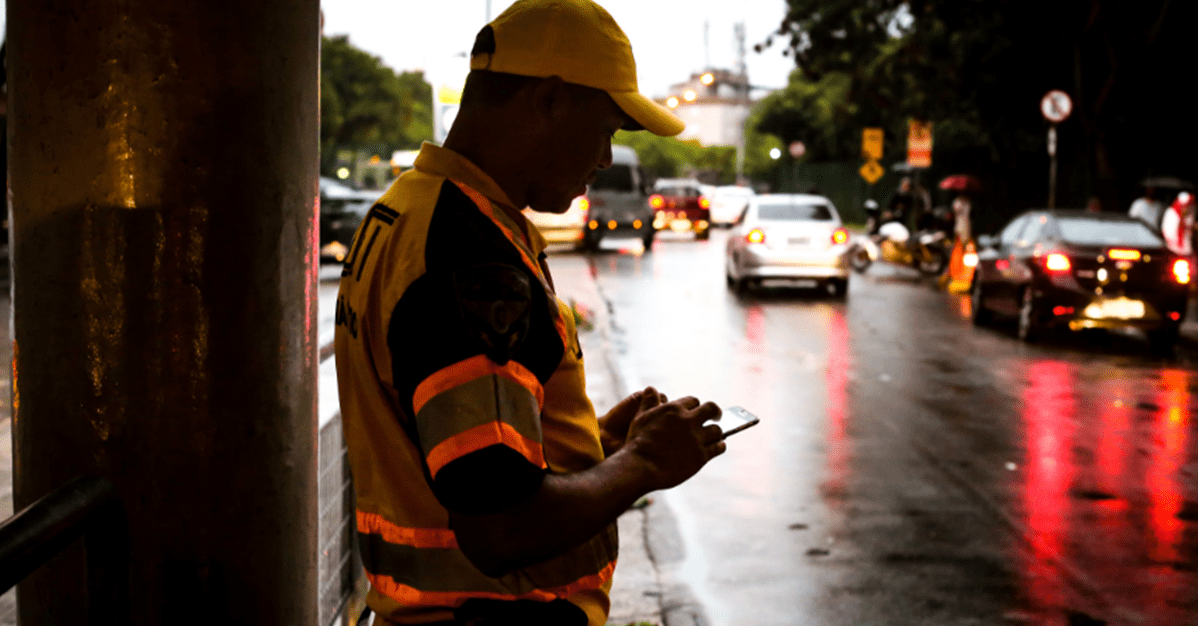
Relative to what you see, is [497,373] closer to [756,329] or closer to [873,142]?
[756,329]

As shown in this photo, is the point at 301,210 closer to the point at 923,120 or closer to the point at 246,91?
the point at 246,91

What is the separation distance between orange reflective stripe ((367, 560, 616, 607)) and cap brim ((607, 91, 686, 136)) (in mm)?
684

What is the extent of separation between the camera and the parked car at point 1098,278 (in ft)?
45.5

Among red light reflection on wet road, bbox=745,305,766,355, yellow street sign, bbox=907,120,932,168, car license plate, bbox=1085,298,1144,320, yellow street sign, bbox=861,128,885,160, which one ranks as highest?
yellow street sign, bbox=861,128,885,160

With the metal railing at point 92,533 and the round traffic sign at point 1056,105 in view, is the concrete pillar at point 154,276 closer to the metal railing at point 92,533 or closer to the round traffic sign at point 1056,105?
the metal railing at point 92,533

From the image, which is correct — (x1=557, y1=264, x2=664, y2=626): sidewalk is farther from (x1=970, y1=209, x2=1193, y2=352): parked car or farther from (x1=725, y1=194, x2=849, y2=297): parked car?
(x1=725, y1=194, x2=849, y2=297): parked car

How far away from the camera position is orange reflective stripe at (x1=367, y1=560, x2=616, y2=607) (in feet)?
6.21

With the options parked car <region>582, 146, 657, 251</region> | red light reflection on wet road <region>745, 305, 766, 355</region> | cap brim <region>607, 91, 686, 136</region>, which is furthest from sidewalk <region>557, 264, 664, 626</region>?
parked car <region>582, 146, 657, 251</region>

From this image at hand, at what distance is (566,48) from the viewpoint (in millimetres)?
1949

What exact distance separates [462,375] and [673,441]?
41 centimetres

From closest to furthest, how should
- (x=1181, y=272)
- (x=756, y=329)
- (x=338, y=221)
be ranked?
(x=1181, y=272) < (x=756, y=329) < (x=338, y=221)

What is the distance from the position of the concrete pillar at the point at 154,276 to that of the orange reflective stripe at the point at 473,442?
723 millimetres

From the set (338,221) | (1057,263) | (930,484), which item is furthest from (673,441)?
(338,221)

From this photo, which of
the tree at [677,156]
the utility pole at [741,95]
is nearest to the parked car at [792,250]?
the utility pole at [741,95]
